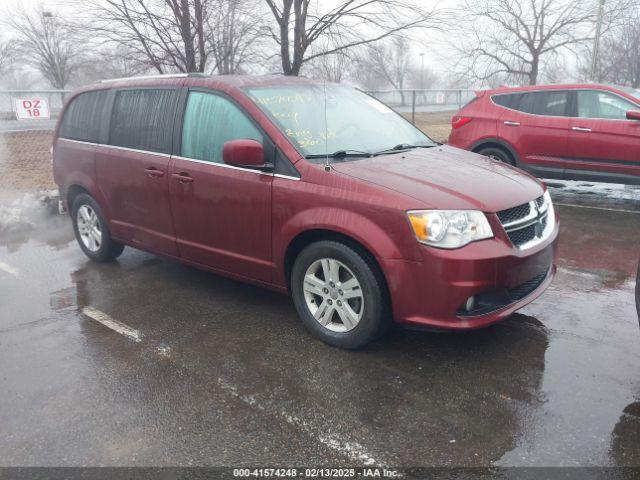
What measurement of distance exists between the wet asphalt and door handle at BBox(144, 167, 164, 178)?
1035 mm

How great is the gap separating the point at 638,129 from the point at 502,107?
75.9 inches

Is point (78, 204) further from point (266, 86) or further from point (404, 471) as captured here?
point (404, 471)

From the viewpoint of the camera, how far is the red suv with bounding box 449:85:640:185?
24.5 ft

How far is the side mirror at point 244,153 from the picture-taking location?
3645 mm

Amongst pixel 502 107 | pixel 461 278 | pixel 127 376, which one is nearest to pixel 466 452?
pixel 461 278

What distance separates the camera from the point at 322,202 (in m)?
3.52

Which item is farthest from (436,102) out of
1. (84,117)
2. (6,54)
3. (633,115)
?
(6,54)

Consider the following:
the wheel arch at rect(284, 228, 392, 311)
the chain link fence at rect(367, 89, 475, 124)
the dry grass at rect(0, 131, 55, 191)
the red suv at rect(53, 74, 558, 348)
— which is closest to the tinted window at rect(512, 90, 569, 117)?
the red suv at rect(53, 74, 558, 348)

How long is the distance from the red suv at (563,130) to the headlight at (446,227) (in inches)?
210

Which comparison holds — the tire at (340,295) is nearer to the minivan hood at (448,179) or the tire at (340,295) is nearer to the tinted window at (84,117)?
the minivan hood at (448,179)

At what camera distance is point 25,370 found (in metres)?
3.52

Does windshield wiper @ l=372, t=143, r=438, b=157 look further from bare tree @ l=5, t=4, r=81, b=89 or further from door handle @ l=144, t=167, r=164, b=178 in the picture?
bare tree @ l=5, t=4, r=81, b=89

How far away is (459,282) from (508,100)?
6.23m

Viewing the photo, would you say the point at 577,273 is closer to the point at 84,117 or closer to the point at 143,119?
the point at 143,119
